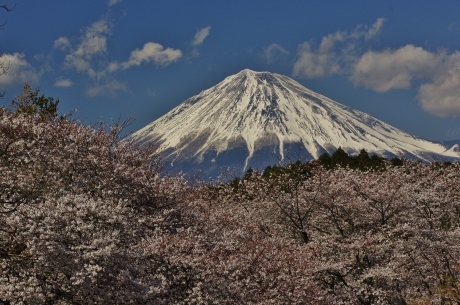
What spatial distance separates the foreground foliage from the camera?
465 inches

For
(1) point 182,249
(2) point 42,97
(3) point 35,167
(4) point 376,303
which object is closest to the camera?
(1) point 182,249

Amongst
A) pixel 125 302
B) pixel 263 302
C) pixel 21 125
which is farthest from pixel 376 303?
pixel 21 125

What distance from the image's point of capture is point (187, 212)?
17.1m

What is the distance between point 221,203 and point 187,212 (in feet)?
39.1

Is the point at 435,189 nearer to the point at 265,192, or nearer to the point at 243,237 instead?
the point at 265,192

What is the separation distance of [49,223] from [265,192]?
14.0 meters

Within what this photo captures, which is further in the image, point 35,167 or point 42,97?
point 42,97

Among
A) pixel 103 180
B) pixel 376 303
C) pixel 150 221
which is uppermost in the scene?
A: pixel 103 180

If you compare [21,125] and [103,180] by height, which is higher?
[21,125]

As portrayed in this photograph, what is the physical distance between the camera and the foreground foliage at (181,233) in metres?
11.8

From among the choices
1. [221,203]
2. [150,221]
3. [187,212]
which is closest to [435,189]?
[221,203]

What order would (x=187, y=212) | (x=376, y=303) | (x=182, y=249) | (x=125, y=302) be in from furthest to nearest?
(x=376, y=303) → (x=187, y=212) → (x=182, y=249) → (x=125, y=302)

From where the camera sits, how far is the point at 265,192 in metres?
24.5

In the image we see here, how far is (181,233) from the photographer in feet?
49.4
